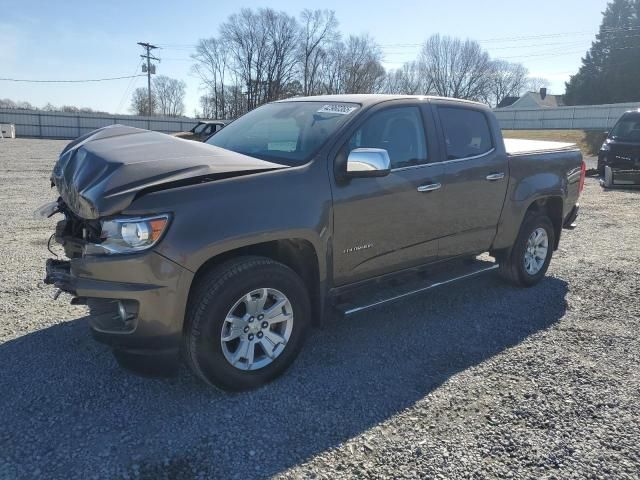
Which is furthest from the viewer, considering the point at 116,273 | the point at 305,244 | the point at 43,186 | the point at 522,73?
the point at 522,73

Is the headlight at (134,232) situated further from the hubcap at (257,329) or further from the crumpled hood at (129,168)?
the hubcap at (257,329)

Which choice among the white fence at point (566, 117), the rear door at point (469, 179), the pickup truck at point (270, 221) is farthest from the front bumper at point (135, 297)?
the white fence at point (566, 117)

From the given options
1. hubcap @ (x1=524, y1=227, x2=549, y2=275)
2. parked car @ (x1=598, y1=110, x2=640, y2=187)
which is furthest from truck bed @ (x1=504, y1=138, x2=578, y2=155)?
parked car @ (x1=598, y1=110, x2=640, y2=187)

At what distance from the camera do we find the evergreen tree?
45531 mm

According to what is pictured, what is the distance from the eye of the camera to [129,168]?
2.96m

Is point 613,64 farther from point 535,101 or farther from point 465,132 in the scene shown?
point 465,132

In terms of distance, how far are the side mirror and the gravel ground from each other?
1370mm

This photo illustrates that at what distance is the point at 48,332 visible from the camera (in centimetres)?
399

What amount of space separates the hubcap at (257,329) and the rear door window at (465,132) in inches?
80.7

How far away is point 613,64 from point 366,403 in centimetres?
5393

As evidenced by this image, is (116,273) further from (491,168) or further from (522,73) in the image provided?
(522,73)

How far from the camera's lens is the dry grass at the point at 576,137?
27.7m

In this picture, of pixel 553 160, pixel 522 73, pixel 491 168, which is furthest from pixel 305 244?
pixel 522 73

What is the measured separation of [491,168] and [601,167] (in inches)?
428
